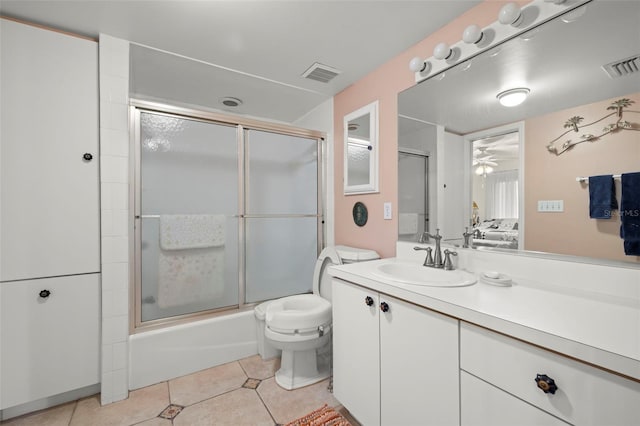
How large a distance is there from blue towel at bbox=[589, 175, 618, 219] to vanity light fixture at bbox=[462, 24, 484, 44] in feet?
2.69

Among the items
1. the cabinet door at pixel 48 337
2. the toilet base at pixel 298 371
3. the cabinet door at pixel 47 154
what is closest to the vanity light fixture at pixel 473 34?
the toilet base at pixel 298 371

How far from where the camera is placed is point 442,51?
4.76 feet

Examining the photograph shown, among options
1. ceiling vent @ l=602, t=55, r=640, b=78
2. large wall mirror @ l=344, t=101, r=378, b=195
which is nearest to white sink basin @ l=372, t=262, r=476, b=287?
large wall mirror @ l=344, t=101, r=378, b=195

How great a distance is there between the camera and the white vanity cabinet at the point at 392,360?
938 millimetres

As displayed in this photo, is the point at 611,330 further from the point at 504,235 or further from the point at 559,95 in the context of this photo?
the point at 559,95

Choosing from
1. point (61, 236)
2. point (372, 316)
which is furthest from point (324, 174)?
point (61, 236)

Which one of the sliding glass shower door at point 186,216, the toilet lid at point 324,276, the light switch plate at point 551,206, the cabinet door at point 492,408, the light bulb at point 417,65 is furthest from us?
the toilet lid at point 324,276

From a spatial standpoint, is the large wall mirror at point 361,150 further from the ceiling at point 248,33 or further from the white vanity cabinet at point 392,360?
the white vanity cabinet at point 392,360

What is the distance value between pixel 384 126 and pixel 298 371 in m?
1.79

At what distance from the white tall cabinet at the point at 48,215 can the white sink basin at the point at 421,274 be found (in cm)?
172

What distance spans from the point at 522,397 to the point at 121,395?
6.71 feet

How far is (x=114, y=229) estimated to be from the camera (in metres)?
1.64

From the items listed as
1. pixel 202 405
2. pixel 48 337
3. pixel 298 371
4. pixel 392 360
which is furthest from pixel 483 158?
pixel 48 337

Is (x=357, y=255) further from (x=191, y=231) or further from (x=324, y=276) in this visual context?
(x=191, y=231)
